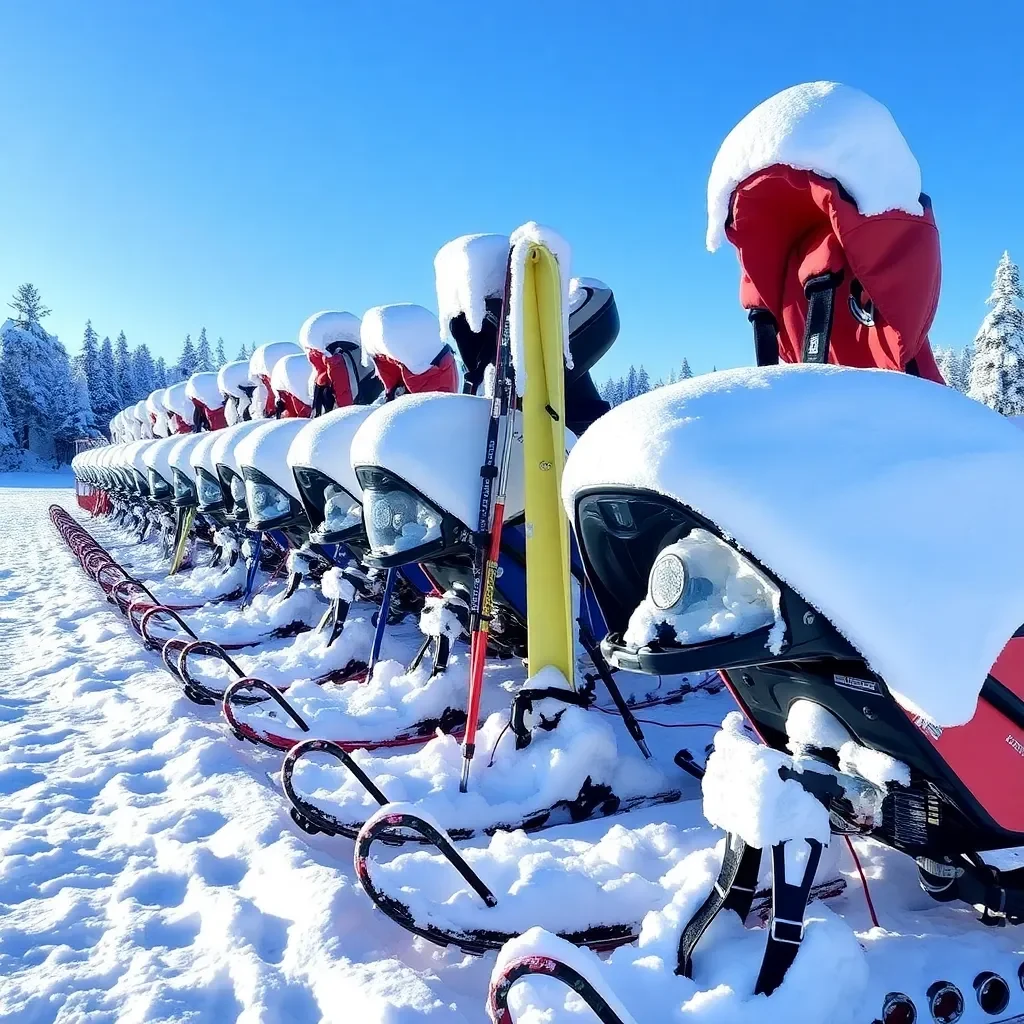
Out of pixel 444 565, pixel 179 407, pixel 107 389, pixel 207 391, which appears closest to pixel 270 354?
pixel 207 391

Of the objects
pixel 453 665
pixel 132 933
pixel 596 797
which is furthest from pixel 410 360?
pixel 132 933

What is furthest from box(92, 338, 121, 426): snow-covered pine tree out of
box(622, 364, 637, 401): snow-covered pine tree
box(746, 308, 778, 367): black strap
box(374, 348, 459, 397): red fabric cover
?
box(746, 308, 778, 367): black strap

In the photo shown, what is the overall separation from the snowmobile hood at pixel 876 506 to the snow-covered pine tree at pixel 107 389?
196 ft

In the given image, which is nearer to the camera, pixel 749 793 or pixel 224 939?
pixel 749 793

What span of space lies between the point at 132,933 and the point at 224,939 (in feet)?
1.03

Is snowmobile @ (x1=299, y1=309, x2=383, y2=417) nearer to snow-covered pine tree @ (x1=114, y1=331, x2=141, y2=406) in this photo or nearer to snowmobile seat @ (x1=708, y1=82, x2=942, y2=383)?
snowmobile seat @ (x1=708, y1=82, x2=942, y2=383)

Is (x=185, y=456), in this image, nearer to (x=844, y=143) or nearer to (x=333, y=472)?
(x=333, y=472)

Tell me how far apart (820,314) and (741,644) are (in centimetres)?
114

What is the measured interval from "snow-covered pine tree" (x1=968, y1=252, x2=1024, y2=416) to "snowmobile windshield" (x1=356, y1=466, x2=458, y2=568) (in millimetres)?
25178

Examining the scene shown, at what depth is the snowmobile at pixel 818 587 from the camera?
5.09 feet

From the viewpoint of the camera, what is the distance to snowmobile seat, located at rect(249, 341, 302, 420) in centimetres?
986

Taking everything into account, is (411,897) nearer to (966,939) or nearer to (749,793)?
(749,793)

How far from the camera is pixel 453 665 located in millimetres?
4422

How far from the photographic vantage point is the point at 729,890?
1969 millimetres
